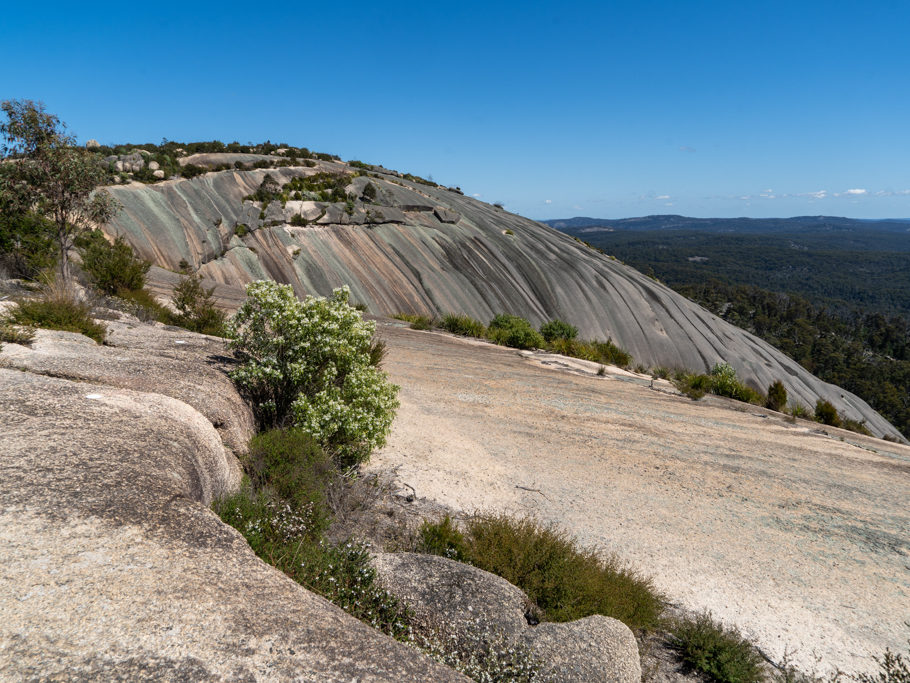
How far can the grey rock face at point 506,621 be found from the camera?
4035 mm

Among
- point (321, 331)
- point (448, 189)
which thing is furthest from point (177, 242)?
point (448, 189)

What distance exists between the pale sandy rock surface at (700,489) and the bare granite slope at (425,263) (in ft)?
49.9

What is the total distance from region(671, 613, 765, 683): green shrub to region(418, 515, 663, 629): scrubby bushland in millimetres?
309

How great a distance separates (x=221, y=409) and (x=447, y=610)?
3.79 metres

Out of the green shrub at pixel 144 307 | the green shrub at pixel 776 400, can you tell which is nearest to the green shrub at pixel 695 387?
the green shrub at pixel 776 400

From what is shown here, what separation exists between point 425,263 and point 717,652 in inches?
1068

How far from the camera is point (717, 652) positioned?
492 cm

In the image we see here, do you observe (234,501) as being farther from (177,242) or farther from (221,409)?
(177,242)

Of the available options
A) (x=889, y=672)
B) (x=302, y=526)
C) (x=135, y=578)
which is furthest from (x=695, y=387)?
(x=135, y=578)

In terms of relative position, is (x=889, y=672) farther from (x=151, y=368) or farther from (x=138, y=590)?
(x=151, y=368)

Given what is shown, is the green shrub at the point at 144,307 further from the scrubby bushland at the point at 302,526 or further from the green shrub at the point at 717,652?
the green shrub at the point at 717,652

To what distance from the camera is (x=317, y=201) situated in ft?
97.1

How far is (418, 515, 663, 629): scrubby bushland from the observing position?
5.10m

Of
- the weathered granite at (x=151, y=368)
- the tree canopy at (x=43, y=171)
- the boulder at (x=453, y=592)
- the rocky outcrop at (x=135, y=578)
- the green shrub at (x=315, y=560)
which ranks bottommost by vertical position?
the boulder at (x=453, y=592)
